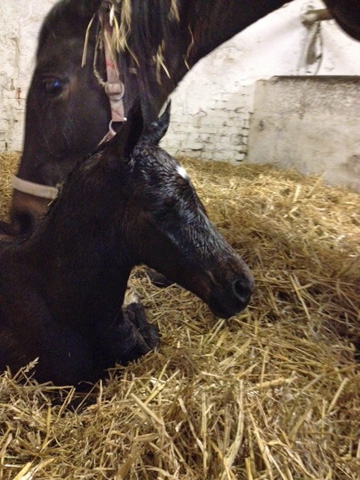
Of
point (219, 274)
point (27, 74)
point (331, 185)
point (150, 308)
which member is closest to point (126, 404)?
point (219, 274)

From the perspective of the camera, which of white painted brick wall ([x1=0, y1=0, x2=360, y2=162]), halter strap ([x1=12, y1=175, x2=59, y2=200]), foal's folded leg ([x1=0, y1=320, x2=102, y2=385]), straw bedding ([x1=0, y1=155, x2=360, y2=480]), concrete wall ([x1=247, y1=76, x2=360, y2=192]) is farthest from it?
white painted brick wall ([x1=0, y1=0, x2=360, y2=162])

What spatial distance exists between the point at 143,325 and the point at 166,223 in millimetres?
595

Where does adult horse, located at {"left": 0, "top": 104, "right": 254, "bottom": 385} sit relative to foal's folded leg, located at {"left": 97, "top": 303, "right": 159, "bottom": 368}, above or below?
above

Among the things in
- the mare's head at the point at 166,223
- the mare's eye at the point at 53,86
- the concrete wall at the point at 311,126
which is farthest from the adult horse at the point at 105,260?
the concrete wall at the point at 311,126

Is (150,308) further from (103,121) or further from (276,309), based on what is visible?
(103,121)

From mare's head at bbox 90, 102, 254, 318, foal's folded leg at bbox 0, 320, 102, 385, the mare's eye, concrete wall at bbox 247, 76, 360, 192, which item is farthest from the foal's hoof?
concrete wall at bbox 247, 76, 360, 192

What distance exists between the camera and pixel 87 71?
217 centimetres

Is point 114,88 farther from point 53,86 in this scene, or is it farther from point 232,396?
point 232,396

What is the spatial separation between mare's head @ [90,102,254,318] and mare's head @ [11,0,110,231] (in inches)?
27.8

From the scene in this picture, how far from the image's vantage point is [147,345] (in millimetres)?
1747

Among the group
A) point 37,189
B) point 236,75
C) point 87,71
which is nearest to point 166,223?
point 37,189

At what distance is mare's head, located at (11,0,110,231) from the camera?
6.94ft

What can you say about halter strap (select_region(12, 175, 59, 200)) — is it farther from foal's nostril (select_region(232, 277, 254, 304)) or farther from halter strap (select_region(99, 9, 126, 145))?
foal's nostril (select_region(232, 277, 254, 304))

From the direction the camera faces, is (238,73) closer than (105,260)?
No
